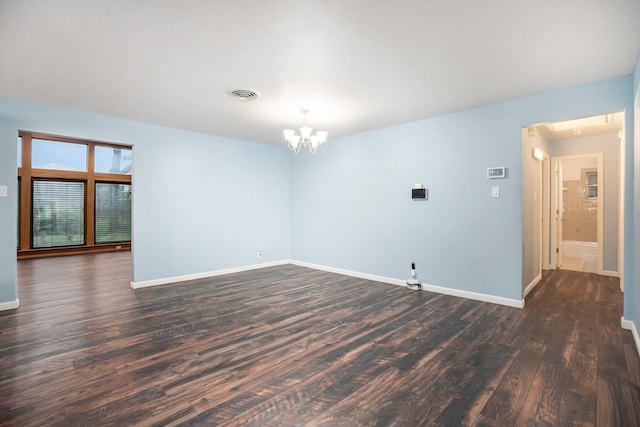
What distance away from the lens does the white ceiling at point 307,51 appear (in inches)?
77.2

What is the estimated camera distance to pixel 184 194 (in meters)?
5.05

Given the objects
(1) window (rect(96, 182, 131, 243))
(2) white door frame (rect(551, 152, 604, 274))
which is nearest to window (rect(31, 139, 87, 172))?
(1) window (rect(96, 182, 131, 243))

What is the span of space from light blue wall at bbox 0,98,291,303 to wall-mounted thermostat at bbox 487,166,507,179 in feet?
12.9

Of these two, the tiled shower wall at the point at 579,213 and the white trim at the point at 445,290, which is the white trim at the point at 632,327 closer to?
the white trim at the point at 445,290

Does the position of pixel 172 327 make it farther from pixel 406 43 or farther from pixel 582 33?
pixel 582 33

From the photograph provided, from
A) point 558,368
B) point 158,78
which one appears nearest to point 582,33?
point 558,368

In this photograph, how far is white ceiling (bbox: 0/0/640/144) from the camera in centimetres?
196

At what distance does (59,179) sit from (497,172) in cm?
966

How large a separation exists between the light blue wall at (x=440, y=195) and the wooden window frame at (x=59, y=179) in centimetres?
→ 476

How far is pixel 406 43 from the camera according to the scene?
7.73 ft

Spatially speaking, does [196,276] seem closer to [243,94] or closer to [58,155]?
[243,94]

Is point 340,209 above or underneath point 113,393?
above

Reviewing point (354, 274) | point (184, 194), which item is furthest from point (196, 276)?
point (354, 274)

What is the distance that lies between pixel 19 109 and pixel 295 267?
4586mm
